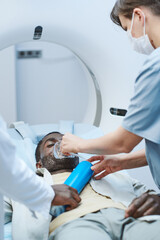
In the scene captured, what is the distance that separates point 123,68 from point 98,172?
673 mm

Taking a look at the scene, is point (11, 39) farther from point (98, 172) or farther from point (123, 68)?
point (98, 172)

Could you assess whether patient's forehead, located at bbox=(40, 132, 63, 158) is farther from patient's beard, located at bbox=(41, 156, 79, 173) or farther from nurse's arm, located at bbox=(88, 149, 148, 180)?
nurse's arm, located at bbox=(88, 149, 148, 180)

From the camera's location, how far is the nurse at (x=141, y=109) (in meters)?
1.17

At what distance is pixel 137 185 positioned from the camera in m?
1.67

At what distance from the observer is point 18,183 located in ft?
3.43

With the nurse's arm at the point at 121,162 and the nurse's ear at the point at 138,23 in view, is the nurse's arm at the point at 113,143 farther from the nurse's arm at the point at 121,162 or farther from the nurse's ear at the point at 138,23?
the nurse's ear at the point at 138,23

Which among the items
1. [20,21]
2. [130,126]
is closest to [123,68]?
[20,21]

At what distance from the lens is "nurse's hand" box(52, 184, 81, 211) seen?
4.16ft

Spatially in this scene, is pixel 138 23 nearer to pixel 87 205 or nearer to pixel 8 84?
pixel 87 205

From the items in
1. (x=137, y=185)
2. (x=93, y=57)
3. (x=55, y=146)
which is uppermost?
(x=93, y=57)

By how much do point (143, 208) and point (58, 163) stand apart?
1.82 feet

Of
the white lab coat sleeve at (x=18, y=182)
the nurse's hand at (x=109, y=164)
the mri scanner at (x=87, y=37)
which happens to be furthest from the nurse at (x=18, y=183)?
the mri scanner at (x=87, y=37)

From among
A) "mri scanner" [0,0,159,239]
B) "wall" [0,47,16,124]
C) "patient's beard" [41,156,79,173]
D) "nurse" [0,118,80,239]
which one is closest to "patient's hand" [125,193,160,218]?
"nurse" [0,118,80,239]

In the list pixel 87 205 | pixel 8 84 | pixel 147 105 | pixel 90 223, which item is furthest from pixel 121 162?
pixel 8 84
